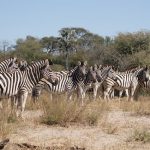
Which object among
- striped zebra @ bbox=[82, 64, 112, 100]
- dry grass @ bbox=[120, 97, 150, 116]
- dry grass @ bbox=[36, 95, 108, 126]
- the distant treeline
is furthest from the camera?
the distant treeline

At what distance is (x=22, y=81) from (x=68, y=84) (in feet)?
11.5

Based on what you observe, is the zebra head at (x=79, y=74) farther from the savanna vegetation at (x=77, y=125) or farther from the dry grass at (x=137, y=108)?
the dry grass at (x=137, y=108)

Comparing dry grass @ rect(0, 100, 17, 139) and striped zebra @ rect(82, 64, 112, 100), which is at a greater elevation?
striped zebra @ rect(82, 64, 112, 100)

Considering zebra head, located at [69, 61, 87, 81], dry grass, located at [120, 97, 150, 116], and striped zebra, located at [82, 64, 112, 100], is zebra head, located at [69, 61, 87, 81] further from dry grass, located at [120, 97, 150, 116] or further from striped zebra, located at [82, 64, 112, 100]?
dry grass, located at [120, 97, 150, 116]

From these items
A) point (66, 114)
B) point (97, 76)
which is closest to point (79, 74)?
point (97, 76)

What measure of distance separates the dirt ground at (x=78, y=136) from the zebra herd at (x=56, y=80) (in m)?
0.78

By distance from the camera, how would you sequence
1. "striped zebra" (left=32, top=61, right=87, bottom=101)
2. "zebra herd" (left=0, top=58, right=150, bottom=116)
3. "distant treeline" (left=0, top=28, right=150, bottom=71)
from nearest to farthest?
"zebra herd" (left=0, top=58, right=150, bottom=116) < "striped zebra" (left=32, top=61, right=87, bottom=101) < "distant treeline" (left=0, top=28, right=150, bottom=71)


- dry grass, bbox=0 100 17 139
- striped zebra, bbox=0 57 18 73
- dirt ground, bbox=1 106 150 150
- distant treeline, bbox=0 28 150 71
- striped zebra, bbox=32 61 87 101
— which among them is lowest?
dirt ground, bbox=1 106 150 150

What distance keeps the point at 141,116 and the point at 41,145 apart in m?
5.52

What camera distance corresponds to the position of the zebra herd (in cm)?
1255

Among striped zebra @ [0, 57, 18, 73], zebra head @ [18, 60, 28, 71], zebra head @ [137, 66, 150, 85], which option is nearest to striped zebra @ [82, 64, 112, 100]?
zebra head @ [137, 66, 150, 85]

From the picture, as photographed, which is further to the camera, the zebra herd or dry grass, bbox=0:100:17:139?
the zebra herd

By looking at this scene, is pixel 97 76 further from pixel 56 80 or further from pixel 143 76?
pixel 143 76

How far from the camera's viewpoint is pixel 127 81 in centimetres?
2052
